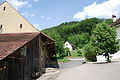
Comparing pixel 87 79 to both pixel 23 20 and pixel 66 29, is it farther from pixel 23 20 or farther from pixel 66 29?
pixel 66 29

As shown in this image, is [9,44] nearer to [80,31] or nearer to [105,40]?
[105,40]

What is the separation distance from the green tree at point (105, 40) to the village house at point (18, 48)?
29.8 feet

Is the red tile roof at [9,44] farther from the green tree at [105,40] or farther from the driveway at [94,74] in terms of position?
the green tree at [105,40]

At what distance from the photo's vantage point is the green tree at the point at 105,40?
2944cm

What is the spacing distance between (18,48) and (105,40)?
19.7 metres

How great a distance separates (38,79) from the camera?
18766 mm

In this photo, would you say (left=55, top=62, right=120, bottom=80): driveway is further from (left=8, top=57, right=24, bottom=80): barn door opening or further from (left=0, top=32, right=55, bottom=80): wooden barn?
(left=8, top=57, right=24, bottom=80): barn door opening

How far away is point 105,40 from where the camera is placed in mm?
29781

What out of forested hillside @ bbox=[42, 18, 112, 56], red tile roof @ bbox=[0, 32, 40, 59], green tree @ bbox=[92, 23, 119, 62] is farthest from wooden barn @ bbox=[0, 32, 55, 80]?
forested hillside @ bbox=[42, 18, 112, 56]

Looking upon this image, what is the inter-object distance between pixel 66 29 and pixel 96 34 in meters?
117

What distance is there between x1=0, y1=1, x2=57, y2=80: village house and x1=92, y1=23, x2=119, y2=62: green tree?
29.8ft

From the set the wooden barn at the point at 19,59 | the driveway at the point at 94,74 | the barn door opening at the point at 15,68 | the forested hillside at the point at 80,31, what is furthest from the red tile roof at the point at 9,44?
the forested hillside at the point at 80,31

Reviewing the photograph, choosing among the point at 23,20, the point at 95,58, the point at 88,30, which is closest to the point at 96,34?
the point at 95,58

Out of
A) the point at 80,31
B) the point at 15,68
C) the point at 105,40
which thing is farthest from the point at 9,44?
the point at 80,31
